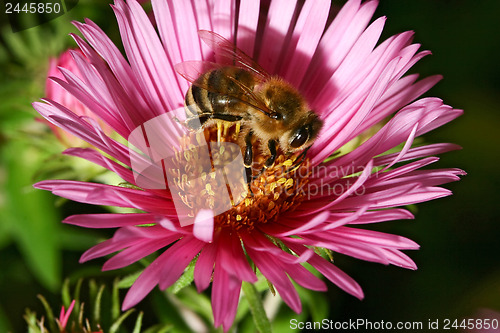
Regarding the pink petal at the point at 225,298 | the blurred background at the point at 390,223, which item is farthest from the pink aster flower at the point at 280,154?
the blurred background at the point at 390,223

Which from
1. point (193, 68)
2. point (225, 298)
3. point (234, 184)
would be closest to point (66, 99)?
point (193, 68)

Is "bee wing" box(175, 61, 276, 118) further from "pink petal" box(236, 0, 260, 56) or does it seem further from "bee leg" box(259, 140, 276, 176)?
"pink petal" box(236, 0, 260, 56)

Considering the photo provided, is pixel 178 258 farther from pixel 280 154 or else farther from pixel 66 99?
pixel 66 99

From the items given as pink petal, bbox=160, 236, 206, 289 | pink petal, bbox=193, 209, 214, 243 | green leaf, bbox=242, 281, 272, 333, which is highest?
pink petal, bbox=193, 209, 214, 243

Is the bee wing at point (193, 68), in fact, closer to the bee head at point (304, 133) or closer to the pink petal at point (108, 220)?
the bee head at point (304, 133)

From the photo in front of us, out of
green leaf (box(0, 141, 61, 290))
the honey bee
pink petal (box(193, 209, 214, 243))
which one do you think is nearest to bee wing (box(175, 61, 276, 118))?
the honey bee
